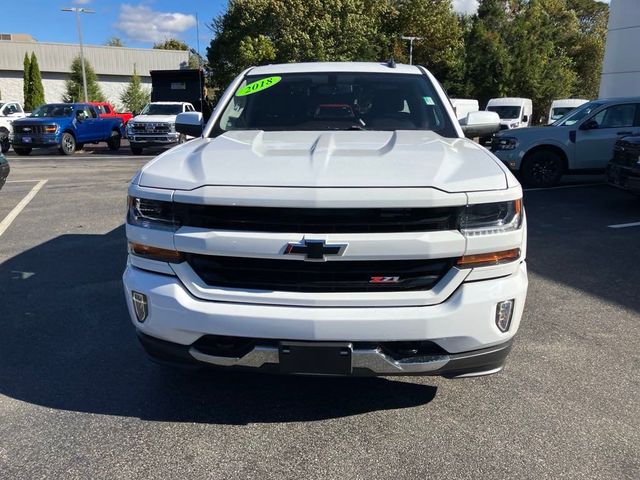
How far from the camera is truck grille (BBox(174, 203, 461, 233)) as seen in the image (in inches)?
104

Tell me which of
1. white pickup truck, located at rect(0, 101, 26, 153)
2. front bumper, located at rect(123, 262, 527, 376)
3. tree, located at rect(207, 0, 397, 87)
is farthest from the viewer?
tree, located at rect(207, 0, 397, 87)

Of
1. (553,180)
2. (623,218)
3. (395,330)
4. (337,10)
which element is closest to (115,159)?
(553,180)

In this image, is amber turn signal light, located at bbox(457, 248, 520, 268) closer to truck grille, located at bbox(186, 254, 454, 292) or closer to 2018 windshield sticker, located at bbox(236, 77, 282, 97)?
truck grille, located at bbox(186, 254, 454, 292)

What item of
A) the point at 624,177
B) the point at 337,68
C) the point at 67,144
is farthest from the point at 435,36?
the point at 337,68

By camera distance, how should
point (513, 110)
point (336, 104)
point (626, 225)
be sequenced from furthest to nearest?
point (513, 110) < point (626, 225) < point (336, 104)

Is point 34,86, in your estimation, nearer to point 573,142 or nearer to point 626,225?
point 573,142

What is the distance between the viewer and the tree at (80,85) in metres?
45.4

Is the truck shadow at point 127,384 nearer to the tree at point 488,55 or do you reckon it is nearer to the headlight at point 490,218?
the headlight at point 490,218

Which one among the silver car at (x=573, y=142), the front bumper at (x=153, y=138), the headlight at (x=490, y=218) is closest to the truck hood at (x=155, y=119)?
the front bumper at (x=153, y=138)

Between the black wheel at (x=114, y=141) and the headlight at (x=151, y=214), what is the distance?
21.4m

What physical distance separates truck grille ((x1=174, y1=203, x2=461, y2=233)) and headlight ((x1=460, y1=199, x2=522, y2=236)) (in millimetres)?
59

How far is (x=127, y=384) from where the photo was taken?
3.51 metres

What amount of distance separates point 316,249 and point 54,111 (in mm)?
21086

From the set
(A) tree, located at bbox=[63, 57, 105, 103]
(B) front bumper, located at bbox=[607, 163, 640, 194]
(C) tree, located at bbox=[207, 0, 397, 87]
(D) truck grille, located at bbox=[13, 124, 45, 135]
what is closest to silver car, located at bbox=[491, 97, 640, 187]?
(B) front bumper, located at bbox=[607, 163, 640, 194]
